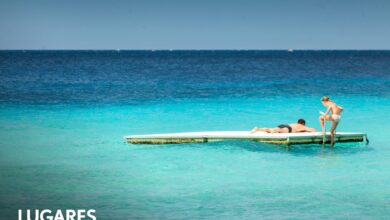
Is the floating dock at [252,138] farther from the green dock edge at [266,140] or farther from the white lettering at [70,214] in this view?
the white lettering at [70,214]

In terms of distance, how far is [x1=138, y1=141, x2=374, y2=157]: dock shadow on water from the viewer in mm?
16859

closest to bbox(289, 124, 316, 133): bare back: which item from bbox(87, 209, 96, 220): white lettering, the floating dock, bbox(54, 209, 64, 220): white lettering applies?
the floating dock

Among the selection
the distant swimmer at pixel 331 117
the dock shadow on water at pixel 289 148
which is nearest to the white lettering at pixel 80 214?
the dock shadow on water at pixel 289 148

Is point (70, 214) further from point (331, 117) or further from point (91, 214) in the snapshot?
point (331, 117)

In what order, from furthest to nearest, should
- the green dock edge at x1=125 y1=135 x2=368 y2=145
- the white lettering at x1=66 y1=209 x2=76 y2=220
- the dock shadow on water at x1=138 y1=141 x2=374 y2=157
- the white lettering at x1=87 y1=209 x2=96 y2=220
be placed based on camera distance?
the green dock edge at x1=125 y1=135 x2=368 y2=145, the dock shadow on water at x1=138 y1=141 x2=374 y2=157, the white lettering at x1=66 y1=209 x2=76 y2=220, the white lettering at x1=87 y1=209 x2=96 y2=220

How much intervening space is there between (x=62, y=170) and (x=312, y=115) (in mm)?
14202

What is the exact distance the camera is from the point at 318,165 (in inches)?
612

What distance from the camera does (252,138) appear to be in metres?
17.6

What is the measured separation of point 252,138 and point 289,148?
106cm

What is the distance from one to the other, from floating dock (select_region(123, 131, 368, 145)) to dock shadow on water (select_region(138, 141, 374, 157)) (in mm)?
131

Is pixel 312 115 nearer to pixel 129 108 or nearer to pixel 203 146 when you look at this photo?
pixel 129 108

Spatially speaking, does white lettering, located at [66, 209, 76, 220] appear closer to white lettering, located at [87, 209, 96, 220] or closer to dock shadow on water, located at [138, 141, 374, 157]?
white lettering, located at [87, 209, 96, 220]

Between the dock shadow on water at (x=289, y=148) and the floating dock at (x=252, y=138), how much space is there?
13cm

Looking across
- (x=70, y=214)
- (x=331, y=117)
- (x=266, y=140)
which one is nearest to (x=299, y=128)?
(x=331, y=117)
